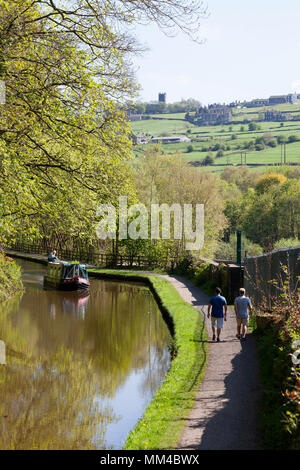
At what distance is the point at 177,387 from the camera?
12.3 metres

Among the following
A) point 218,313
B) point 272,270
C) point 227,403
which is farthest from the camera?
point 272,270

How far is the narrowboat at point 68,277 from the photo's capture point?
118ft

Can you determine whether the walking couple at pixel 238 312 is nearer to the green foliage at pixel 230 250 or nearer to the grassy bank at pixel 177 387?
the grassy bank at pixel 177 387

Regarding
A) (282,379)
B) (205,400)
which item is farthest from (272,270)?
(282,379)

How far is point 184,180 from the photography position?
169 feet

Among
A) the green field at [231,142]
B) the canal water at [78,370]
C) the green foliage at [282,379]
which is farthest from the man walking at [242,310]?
the green field at [231,142]

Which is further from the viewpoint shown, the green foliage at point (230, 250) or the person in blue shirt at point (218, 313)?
the green foliage at point (230, 250)

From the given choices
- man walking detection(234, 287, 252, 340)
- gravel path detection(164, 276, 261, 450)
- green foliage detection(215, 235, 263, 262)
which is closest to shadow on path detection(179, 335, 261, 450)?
gravel path detection(164, 276, 261, 450)

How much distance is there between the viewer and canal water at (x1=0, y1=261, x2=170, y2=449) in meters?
11.8

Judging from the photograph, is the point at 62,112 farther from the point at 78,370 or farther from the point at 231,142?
the point at 231,142

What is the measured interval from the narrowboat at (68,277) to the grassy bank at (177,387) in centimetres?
1256

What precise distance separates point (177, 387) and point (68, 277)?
81.1 feet

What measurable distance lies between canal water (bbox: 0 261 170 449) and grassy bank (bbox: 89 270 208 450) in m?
0.74

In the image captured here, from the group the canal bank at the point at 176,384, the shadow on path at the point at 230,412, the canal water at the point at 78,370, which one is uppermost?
the shadow on path at the point at 230,412
